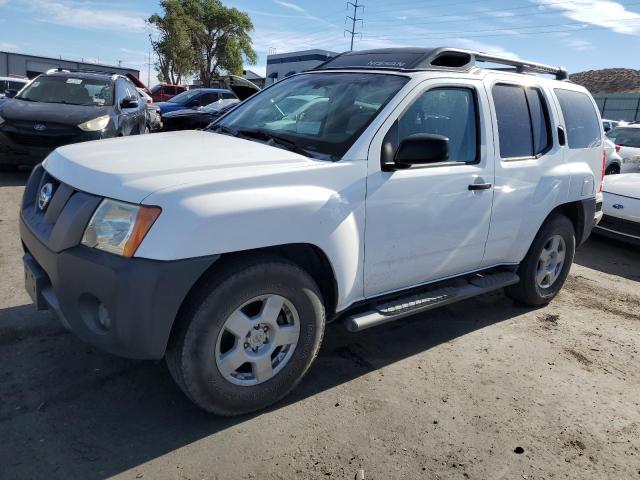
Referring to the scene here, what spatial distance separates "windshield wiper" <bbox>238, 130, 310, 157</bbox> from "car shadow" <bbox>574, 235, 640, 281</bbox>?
4.68m

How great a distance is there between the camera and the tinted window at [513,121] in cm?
386

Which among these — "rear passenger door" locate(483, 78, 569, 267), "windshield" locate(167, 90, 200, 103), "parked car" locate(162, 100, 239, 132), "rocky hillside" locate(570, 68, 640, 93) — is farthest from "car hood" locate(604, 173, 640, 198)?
"rocky hillside" locate(570, 68, 640, 93)

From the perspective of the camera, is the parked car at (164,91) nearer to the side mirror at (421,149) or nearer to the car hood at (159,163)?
the car hood at (159,163)

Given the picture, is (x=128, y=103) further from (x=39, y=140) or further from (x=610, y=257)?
(x=610, y=257)

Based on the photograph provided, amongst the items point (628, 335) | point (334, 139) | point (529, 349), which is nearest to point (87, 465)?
point (334, 139)

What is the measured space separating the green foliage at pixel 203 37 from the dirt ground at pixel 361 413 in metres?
46.6

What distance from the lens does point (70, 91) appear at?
→ 8.62m

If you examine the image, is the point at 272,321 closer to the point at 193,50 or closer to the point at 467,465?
the point at 467,465

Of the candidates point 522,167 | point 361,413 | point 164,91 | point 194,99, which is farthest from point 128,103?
point 164,91

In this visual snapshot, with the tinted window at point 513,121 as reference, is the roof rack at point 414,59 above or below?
above

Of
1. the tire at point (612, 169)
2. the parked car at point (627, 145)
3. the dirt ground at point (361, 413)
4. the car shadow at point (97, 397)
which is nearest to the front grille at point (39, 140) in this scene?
the dirt ground at point (361, 413)

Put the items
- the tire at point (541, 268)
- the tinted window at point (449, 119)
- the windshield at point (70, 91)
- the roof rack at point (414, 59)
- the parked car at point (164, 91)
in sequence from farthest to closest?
the parked car at point (164, 91)
the windshield at point (70, 91)
the tire at point (541, 268)
the roof rack at point (414, 59)
the tinted window at point (449, 119)

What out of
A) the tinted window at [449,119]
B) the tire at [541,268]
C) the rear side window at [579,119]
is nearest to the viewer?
the tinted window at [449,119]

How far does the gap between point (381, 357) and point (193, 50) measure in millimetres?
49974
